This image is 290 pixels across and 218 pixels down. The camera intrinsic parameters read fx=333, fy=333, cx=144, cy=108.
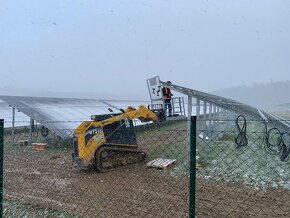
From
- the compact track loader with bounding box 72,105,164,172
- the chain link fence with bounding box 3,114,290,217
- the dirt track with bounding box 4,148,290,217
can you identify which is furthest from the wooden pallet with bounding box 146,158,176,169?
the compact track loader with bounding box 72,105,164,172

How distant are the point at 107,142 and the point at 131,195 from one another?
3164 millimetres

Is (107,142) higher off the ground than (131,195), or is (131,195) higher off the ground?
(107,142)

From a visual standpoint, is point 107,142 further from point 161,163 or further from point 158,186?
point 158,186

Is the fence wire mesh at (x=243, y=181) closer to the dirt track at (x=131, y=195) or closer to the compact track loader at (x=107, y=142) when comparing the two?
the dirt track at (x=131, y=195)

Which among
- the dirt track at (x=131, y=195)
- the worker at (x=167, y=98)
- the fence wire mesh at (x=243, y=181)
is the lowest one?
the dirt track at (x=131, y=195)

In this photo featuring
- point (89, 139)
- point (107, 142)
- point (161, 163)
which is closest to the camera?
point (89, 139)

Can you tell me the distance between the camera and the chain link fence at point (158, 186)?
637 cm

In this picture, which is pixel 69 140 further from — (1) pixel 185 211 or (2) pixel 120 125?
(1) pixel 185 211

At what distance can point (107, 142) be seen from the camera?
10406 millimetres

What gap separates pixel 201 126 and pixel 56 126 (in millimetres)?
6586

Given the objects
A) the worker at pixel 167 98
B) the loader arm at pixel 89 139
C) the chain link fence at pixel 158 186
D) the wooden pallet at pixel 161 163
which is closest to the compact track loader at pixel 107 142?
the loader arm at pixel 89 139

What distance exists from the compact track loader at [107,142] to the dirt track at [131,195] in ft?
1.33

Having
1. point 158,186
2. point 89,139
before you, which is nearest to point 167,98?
point 89,139

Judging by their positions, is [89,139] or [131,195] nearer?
[131,195]
